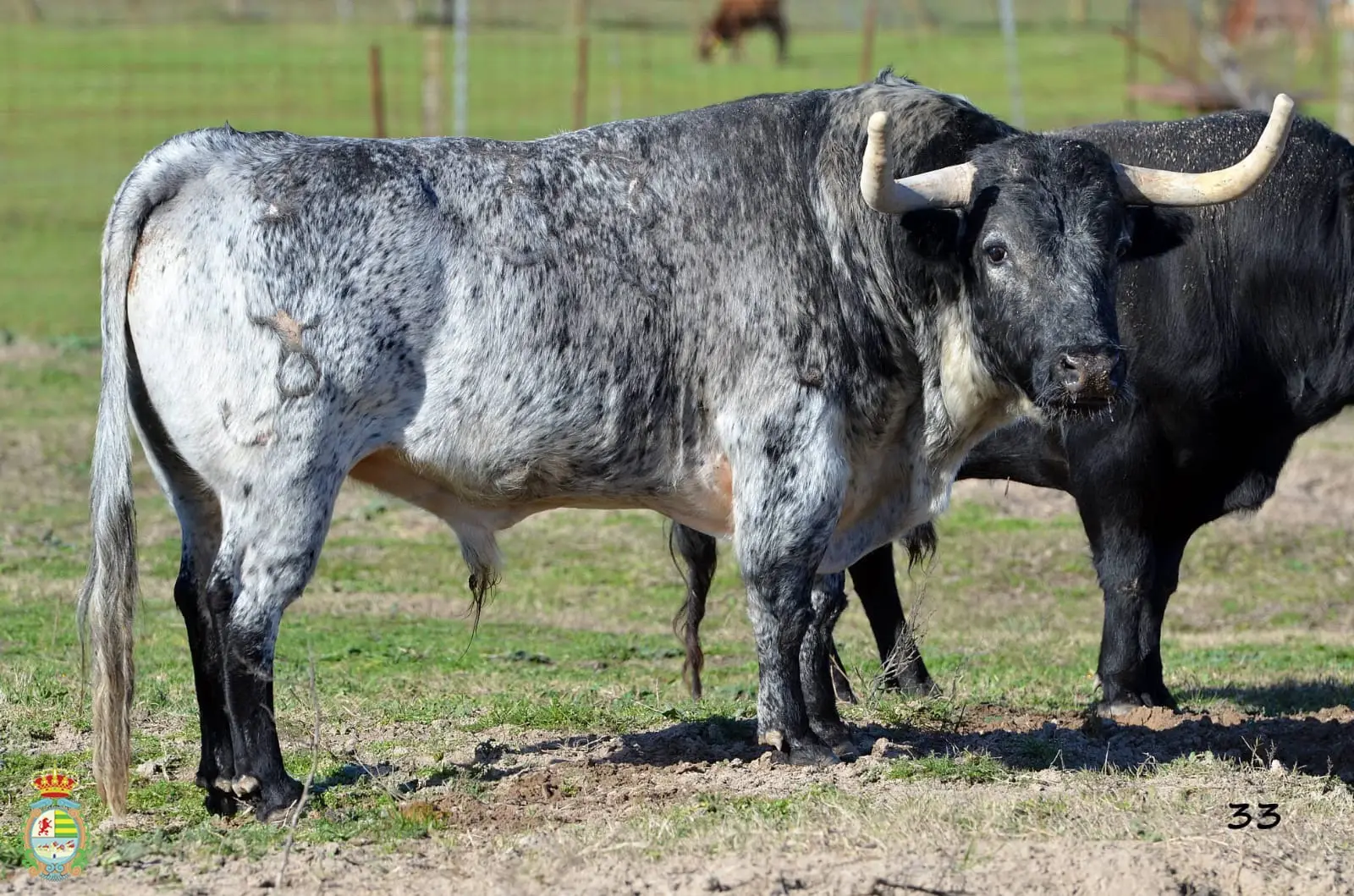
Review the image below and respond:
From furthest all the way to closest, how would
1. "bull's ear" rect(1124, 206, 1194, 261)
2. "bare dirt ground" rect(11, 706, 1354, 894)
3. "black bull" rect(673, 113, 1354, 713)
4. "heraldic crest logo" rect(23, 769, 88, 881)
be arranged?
"black bull" rect(673, 113, 1354, 713)
"bull's ear" rect(1124, 206, 1194, 261)
"heraldic crest logo" rect(23, 769, 88, 881)
"bare dirt ground" rect(11, 706, 1354, 894)

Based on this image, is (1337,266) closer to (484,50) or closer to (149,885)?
(149,885)

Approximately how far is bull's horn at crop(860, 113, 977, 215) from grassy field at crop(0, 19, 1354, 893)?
184 cm

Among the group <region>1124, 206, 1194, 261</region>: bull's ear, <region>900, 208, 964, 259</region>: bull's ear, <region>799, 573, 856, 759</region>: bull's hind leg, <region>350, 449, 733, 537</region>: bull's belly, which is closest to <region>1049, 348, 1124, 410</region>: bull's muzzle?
<region>900, 208, 964, 259</region>: bull's ear

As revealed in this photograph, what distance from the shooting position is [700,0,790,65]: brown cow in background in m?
36.0

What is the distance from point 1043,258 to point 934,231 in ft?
1.21

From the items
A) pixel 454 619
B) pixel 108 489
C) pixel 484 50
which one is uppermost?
pixel 484 50

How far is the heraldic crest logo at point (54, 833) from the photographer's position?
5.45m

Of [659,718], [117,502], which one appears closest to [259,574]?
[117,502]

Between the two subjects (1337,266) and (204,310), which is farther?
(1337,266)

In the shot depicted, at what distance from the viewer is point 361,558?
11.2 meters

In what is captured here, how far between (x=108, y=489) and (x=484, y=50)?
91.0 ft

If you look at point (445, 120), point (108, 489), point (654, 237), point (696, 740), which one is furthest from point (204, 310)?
point (445, 120)

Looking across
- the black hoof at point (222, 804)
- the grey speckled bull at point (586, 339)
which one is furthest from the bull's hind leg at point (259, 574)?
the black hoof at point (222, 804)

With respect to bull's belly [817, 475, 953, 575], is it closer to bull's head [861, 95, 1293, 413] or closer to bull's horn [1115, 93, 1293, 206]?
bull's head [861, 95, 1293, 413]
